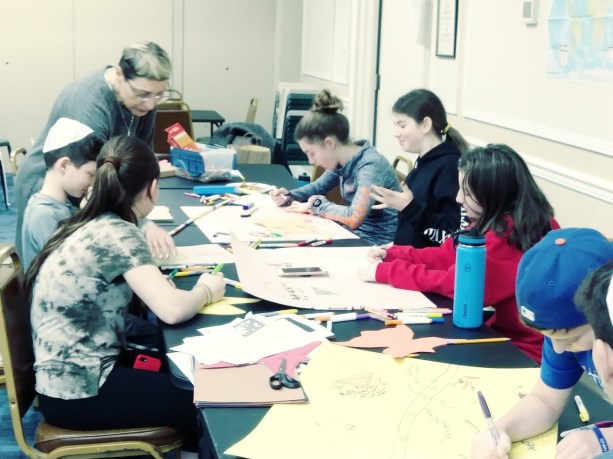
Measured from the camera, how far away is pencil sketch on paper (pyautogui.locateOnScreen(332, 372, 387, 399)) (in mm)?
1369

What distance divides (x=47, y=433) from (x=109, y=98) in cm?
128

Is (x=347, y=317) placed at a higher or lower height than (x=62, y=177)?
lower

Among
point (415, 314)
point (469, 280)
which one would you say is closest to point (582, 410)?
point (469, 280)

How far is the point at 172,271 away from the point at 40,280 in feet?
1.20

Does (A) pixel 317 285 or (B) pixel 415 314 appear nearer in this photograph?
(B) pixel 415 314

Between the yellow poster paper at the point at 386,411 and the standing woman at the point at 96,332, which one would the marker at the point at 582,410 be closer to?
the yellow poster paper at the point at 386,411

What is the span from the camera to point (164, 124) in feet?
16.0

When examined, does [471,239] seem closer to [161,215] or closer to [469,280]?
[469,280]

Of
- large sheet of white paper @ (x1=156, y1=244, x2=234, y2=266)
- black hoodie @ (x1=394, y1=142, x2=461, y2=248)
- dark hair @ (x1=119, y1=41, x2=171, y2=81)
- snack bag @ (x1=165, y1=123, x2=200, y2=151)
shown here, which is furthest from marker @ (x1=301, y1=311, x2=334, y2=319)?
snack bag @ (x1=165, y1=123, x2=200, y2=151)

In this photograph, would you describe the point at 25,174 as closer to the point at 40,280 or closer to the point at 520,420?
the point at 40,280

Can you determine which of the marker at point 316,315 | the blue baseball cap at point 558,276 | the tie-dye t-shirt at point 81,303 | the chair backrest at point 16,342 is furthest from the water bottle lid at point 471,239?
the chair backrest at point 16,342

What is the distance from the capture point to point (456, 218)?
8.63 ft

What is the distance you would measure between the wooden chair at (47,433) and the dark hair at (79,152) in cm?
51

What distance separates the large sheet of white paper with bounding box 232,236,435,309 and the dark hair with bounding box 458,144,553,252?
264 mm
